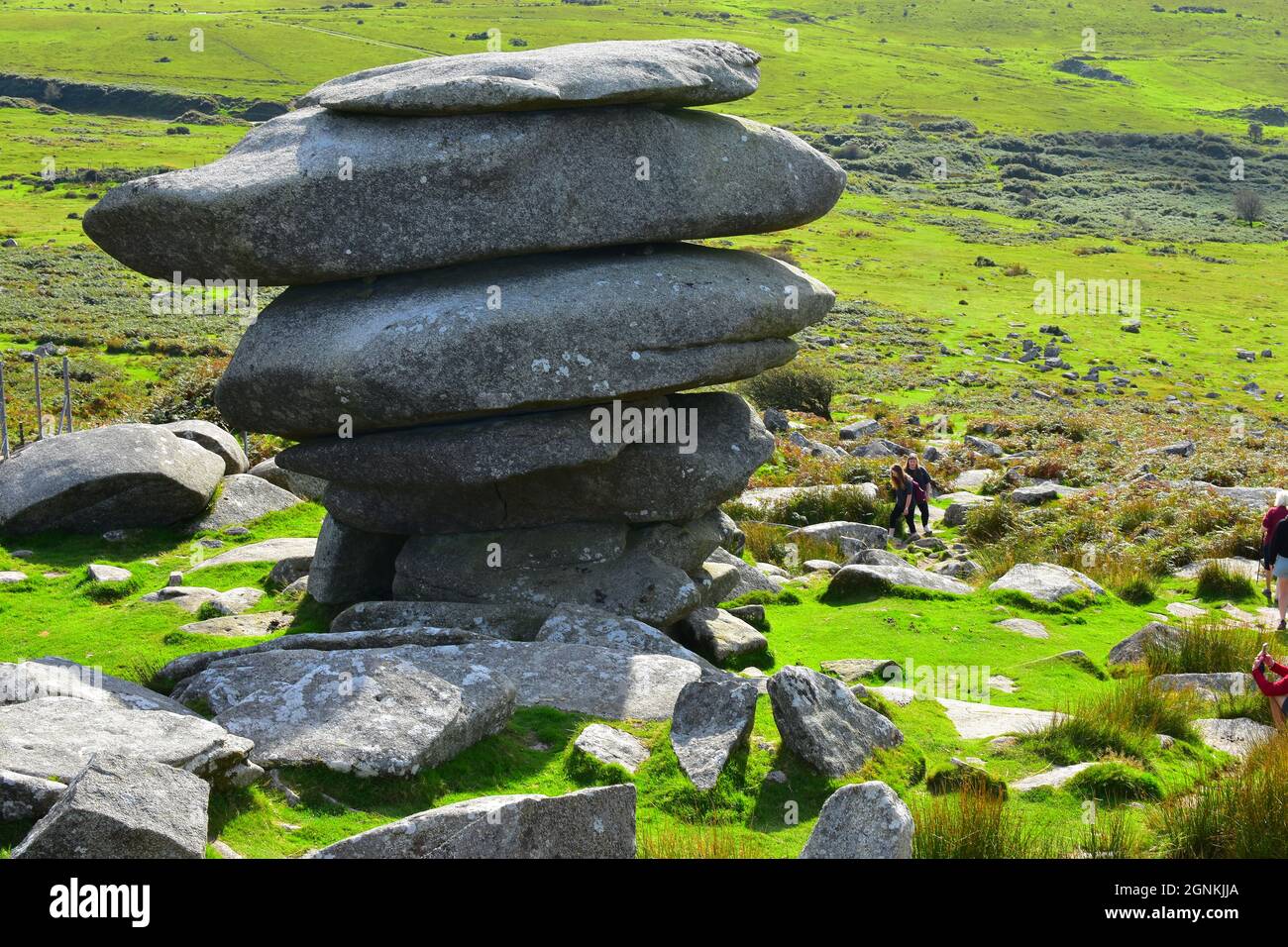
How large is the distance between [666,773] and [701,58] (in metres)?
10.5

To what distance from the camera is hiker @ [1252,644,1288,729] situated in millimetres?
13617

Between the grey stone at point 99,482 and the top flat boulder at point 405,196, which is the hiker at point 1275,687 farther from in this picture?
the grey stone at point 99,482

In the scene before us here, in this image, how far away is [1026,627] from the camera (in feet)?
65.2

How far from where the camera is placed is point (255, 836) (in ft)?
32.6

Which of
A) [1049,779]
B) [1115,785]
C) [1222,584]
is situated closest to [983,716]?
[1049,779]

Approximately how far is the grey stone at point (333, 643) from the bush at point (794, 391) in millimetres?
29050

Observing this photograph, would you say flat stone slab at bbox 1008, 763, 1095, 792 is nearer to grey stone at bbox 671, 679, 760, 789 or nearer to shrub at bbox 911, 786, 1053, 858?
shrub at bbox 911, 786, 1053, 858

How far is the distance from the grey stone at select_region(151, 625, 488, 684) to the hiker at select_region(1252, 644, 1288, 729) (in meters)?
9.12

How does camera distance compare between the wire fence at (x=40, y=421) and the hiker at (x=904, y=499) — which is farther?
the hiker at (x=904, y=499)

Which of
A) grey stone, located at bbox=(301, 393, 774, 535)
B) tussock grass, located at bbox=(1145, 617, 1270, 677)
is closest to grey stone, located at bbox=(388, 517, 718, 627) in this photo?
grey stone, located at bbox=(301, 393, 774, 535)

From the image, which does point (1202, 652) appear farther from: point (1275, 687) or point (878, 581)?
point (878, 581)

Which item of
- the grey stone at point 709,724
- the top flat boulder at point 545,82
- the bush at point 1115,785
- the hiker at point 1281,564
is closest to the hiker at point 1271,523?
the hiker at point 1281,564

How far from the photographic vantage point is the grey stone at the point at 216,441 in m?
25.0
